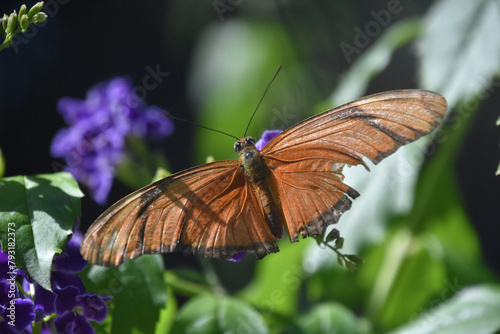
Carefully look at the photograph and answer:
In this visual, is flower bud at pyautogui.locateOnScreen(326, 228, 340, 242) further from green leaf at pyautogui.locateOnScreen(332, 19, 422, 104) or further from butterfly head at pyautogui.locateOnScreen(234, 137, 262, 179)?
green leaf at pyautogui.locateOnScreen(332, 19, 422, 104)

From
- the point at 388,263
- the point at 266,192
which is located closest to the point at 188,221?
the point at 266,192

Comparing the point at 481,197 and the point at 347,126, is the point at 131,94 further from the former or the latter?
the point at 481,197

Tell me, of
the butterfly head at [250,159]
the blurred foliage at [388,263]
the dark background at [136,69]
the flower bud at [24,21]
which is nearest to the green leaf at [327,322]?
the blurred foliage at [388,263]

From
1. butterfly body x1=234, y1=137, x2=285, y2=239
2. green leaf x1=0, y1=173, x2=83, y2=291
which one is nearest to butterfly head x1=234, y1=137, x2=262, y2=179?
butterfly body x1=234, y1=137, x2=285, y2=239

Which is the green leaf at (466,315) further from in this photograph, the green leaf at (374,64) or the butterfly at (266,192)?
the green leaf at (374,64)

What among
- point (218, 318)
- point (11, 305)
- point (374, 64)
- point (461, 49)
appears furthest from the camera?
point (374, 64)

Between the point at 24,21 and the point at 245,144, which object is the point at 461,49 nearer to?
the point at 245,144
